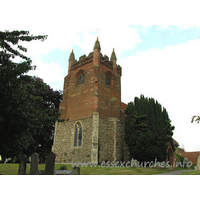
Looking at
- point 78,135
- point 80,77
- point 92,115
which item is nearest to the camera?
point 92,115

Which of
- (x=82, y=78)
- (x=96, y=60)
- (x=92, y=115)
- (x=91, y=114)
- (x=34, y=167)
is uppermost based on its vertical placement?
(x=96, y=60)

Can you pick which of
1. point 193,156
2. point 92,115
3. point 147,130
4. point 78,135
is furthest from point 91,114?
point 193,156

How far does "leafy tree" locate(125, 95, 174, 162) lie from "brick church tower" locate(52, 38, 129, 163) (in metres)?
2.32

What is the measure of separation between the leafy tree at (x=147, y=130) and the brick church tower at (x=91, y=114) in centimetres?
232

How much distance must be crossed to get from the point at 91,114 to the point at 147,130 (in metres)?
6.97

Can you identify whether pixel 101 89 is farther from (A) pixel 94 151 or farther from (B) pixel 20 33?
(B) pixel 20 33

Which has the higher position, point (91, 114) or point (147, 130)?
point (91, 114)

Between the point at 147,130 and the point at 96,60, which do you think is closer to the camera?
the point at 147,130

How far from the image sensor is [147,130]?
21266mm

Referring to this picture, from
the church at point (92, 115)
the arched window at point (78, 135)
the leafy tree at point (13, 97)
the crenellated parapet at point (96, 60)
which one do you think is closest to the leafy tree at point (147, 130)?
the church at point (92, 115)

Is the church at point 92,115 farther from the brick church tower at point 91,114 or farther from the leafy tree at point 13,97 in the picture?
the leafy tree at point 13,97

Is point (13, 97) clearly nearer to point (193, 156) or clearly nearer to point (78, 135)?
point (78, 135)

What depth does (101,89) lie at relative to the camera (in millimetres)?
24672

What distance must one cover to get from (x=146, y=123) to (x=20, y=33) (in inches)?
708
